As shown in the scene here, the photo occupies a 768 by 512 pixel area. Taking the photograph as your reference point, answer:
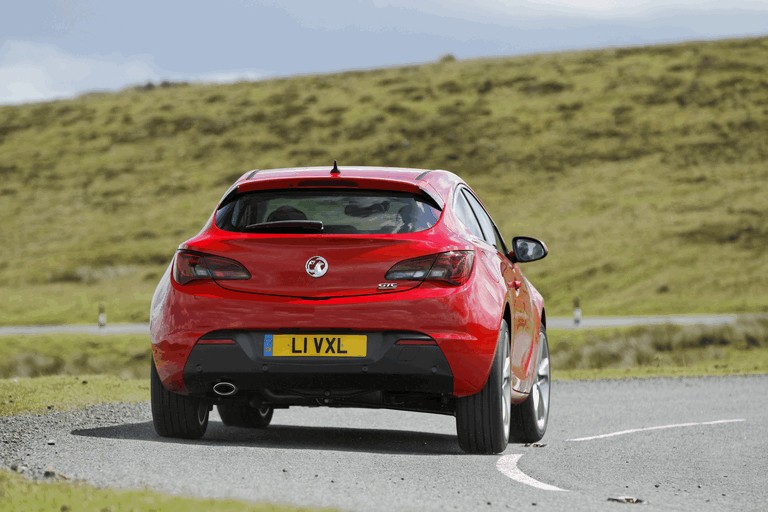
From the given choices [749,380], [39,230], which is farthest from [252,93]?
[749,380]

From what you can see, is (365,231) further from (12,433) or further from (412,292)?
(12,433)

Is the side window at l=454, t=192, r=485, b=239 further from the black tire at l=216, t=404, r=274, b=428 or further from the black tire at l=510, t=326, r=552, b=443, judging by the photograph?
the black tire at l=216, t=404, r=274, b=428

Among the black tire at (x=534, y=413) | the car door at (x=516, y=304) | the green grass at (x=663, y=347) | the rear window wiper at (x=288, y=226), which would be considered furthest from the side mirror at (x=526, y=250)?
the green grass at (x=663, y=347)

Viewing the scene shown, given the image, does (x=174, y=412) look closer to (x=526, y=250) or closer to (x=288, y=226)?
(x=288, y=226)

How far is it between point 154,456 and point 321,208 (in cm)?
197

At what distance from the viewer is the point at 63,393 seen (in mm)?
12906

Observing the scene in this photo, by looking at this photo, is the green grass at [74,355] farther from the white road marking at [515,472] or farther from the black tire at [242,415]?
the white road marking at [515,472]

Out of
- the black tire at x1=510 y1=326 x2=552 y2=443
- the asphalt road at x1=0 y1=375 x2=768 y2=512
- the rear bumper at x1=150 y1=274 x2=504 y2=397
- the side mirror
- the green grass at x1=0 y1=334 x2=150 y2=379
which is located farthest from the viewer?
the green grass at x1=0 y1=334 x2=150 y2=379

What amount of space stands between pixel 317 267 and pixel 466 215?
141cm

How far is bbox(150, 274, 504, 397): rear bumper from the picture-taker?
27.2 ft

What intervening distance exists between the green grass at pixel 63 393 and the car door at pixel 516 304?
410cm

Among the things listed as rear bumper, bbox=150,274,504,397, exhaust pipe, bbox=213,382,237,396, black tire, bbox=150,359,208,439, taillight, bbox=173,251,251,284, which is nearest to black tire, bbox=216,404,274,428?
black tire, bbox=150,359,208,439

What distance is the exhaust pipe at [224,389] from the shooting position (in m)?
8.62

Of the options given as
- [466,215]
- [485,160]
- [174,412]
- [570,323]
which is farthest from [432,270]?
[485,160]
